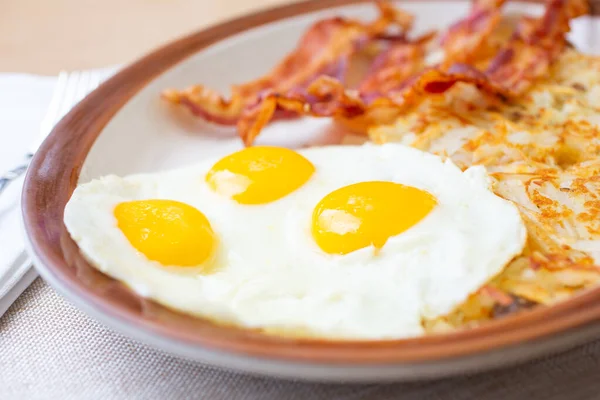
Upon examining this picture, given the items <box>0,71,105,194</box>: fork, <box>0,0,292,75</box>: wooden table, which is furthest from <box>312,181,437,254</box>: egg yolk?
<box>0,0,292,75</box>: wooden table

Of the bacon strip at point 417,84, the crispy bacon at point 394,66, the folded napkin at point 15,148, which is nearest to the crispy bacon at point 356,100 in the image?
the bacon strip at point 417,84

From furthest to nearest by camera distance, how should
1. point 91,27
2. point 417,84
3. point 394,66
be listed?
point 91,27, point 394,66, point 417,84

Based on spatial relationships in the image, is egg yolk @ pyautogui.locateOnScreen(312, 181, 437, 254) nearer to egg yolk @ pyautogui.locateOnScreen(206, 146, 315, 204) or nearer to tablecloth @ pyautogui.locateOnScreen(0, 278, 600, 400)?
egg yolk @ pyautogui.locateOnScreen(206, 146, 315, 204)

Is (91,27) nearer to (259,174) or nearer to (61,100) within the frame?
(61,100)

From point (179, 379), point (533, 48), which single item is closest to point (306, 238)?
point (179, 379)

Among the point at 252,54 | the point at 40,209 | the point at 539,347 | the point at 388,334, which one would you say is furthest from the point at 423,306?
the point at 252,54

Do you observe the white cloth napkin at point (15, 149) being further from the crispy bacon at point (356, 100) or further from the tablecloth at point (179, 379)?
the crispy bacon at point (356, 100)
